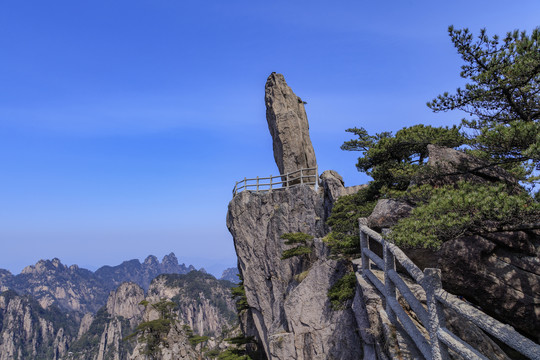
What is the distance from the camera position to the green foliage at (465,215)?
6641mm

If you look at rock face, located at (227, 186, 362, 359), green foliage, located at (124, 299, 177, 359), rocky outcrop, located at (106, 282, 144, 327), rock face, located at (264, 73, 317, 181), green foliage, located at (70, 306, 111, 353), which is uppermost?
rock face, located at (264, 73, 317, 181)

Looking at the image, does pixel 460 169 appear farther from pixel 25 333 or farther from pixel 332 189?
pixel 25 333

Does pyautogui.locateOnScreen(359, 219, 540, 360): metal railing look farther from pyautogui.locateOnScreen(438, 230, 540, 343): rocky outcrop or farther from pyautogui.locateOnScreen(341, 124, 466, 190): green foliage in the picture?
pyautogui.locateOnScreen(341, 124, 466, 190): green foliage

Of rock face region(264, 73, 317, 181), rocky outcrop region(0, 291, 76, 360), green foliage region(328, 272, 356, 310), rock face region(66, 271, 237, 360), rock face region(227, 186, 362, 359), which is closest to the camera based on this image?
green foliage region(328, 272, 356, 310)

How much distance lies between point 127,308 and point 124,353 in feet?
157

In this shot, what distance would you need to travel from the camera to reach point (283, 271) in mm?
26297

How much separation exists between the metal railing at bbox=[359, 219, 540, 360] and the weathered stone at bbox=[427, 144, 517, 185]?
237 cm

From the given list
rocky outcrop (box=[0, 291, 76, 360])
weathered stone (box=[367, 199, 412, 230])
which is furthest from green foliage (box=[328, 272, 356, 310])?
rocky outcrop (box=[0, 291, 76, 360])

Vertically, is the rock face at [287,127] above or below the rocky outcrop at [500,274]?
above

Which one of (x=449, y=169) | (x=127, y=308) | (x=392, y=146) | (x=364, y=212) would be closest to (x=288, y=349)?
(x=364, y=212)

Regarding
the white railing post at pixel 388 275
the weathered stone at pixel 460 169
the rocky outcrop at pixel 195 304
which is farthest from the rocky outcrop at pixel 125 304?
the weathered stone at pixel 460 169

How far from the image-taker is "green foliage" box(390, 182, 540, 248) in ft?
21.8

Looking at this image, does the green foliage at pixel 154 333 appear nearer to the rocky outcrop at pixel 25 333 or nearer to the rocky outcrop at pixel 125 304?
the rocky outcrop at pixel 125 304

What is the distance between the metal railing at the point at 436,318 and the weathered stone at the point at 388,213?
1571mm
